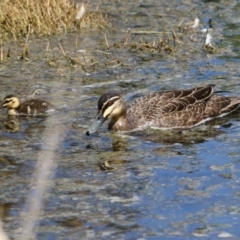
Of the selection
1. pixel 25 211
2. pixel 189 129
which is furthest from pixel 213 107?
pixel 25 211

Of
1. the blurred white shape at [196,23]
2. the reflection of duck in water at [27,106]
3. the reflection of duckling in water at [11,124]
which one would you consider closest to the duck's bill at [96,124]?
the reflection of duckling in water at [11,124]

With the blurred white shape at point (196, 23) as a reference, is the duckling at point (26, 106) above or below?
below

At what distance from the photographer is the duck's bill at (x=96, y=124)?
8.40 meters

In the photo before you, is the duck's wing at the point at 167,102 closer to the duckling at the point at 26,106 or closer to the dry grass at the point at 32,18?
the duckling at the point at 26,106

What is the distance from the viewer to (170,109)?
915 centimetres

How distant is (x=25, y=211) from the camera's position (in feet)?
21.1

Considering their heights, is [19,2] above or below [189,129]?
above

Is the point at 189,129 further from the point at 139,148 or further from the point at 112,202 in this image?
the point at 112,202

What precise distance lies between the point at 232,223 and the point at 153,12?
847 centimetres

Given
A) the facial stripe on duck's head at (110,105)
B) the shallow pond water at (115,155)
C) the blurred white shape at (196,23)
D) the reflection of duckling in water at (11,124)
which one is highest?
the blurred white shape at (196,23)

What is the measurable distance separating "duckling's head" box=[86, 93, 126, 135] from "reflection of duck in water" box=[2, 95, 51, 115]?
979 millimetres

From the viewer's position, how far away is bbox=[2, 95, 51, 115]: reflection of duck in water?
941 cm

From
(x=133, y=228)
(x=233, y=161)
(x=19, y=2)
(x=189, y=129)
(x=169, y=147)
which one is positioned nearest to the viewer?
(x=133, y=228)

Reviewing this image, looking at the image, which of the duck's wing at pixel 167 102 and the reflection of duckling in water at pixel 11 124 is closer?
the reflection of duckling in water at pixel 11 124
